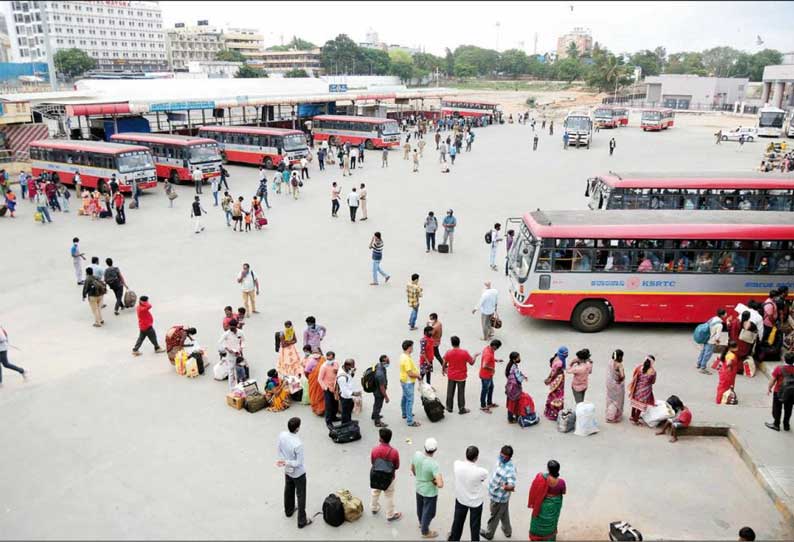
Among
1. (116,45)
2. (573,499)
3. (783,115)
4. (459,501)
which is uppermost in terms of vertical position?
(116,45)

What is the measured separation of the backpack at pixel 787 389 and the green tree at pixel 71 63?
124 metres

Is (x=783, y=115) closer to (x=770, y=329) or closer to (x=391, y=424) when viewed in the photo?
(x=770, y=329)

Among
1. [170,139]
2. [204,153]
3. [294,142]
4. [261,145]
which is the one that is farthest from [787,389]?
[261,145]

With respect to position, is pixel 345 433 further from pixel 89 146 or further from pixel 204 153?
pixel 89 146

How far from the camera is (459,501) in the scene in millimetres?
6793

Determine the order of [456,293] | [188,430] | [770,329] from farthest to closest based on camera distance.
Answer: [456,293] < [770,329] < [188,430]

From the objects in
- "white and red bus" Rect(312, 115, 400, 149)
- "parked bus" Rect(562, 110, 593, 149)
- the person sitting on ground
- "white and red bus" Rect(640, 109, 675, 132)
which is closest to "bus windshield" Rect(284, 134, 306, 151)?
"white and red bus" Rect(312, 115, 400, 149)

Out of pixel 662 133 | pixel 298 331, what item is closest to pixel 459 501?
pixel 298 331

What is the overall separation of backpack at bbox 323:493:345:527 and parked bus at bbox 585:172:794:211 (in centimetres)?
1586

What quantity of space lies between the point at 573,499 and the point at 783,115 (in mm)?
60089

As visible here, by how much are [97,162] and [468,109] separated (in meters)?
49.6

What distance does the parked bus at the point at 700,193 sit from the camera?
65.6 feet

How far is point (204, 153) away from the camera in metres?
30.4

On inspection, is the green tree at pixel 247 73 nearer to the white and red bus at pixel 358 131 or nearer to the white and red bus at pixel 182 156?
the white and red bus at pixel 358 131
